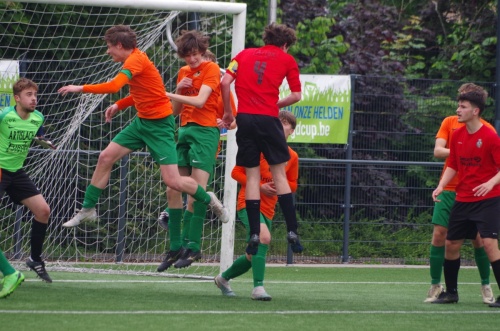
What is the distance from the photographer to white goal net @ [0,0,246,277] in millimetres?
11914

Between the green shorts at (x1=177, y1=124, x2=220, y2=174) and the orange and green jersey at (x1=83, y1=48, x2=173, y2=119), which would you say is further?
the green shorts at (x1=177, y1=124, x2=220, y2=174)

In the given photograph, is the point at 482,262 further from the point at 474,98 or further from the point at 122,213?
the point at 122,213

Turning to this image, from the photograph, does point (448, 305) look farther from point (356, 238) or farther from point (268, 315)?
point (356, 238)

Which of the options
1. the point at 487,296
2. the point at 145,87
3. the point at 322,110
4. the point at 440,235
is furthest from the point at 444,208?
the point at 322,110

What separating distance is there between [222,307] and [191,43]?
2.85m

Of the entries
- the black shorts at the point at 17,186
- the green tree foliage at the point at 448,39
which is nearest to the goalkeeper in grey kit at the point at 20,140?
the black shorts at the point at 17,186

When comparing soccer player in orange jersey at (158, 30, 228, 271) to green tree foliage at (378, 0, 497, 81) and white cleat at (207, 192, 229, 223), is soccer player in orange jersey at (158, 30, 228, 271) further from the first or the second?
green tree foliage at (378, 0, 497, 81)

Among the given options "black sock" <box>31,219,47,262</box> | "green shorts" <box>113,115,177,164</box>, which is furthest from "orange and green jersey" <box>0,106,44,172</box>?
"green shorts" <box>113,115,177,164</box>

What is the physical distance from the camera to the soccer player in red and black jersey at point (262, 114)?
8875mm

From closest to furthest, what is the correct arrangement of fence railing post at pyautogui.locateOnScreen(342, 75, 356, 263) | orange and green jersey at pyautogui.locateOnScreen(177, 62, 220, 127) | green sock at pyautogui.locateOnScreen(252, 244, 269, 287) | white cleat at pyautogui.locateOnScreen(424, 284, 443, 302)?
green sock at pyautogui.locateOnScreen(252, 244, 269, 287) < white cleat at pyautogui.locateOnScreen(424, 284, 443, 302) < orange and green jersey at pyautogui.locateOnScreen(177, 62, 220, 127) < fence railing post at pyautogui.locateOnScreen(342, 75, 356, 263)

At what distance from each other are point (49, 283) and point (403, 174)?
7.08m

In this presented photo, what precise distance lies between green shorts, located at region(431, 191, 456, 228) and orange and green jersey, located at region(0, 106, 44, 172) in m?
3.92

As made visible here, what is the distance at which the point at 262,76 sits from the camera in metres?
8.94

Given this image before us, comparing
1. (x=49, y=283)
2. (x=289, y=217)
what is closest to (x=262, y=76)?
(x=289, y=217)
